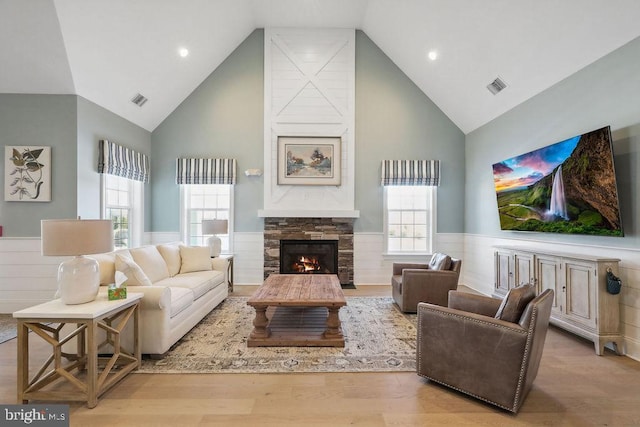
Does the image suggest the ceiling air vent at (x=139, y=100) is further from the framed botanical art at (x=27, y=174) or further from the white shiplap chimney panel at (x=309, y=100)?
the white shiplap chimney panel at (x=309, y=100)

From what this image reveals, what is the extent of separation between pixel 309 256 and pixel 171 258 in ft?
8.29

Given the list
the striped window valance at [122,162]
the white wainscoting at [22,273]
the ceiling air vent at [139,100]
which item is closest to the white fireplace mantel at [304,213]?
the striped window valance at [122,162]

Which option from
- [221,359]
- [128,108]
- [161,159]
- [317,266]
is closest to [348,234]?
[317,266]

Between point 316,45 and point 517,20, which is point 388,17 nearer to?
point 316,45

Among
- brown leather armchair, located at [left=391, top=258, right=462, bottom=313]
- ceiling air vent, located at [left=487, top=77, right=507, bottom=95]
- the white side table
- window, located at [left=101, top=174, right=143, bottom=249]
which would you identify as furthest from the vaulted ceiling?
the white side table

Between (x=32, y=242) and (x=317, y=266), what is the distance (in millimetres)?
4287

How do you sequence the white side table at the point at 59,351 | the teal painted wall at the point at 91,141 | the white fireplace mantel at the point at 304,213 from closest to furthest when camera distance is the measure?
the white side table at the point at 59,351, the teal painted wall at the point at 91,141, the white fireplace mantel at the point at 304,213

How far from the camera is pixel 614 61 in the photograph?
305cm

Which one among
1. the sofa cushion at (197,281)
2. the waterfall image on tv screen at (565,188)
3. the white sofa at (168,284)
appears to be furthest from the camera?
the sofa cushion at (197,281)

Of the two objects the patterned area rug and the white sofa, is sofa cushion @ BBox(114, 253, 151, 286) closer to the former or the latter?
the white sofa

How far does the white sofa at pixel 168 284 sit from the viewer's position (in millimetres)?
2793

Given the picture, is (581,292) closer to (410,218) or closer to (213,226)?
(410,218)

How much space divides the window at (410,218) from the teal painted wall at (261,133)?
0.21m

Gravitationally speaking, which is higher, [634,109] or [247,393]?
[634,109]
